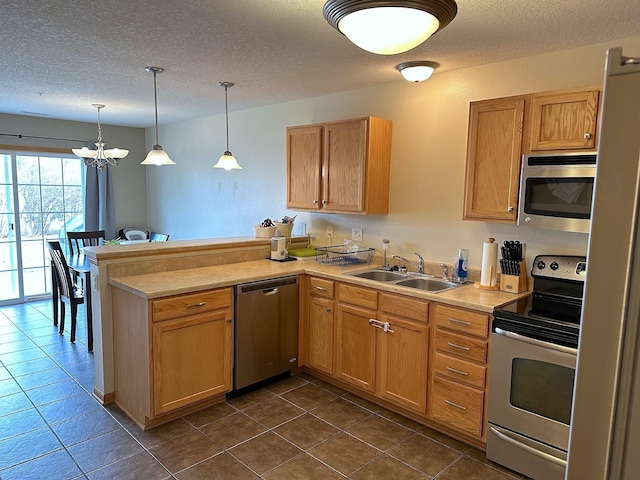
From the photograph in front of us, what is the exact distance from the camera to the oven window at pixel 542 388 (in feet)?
7.03

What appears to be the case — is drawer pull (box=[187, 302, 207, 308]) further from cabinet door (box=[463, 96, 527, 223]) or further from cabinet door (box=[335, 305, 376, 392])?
cabinet door (box=[463, 96, 527, 223])

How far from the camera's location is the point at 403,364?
114 inches

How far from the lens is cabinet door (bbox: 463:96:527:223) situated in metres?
2.59

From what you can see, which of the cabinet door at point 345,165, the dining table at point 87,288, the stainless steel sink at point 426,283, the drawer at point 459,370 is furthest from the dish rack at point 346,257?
the dining table at point 87,288

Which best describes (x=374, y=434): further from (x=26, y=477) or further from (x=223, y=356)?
(x=26, y=477)

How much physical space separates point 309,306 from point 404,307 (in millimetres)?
936

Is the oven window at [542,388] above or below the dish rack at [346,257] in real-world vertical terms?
below

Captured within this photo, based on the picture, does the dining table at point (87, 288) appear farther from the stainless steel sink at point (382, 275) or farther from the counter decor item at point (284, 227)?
the stainless steel sink at point (382, 275)

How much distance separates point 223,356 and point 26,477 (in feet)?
4.07

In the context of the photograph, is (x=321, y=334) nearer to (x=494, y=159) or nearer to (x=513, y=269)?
(x=513, y=269)

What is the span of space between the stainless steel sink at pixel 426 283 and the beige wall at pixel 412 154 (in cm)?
22

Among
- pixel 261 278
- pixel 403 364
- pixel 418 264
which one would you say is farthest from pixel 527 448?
pixel 261 278

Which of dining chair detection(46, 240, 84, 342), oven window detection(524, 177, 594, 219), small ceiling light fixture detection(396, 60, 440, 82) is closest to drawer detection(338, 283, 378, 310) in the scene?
oven window detection(524, 177, 594, 219)

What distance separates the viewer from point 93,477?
224cm
